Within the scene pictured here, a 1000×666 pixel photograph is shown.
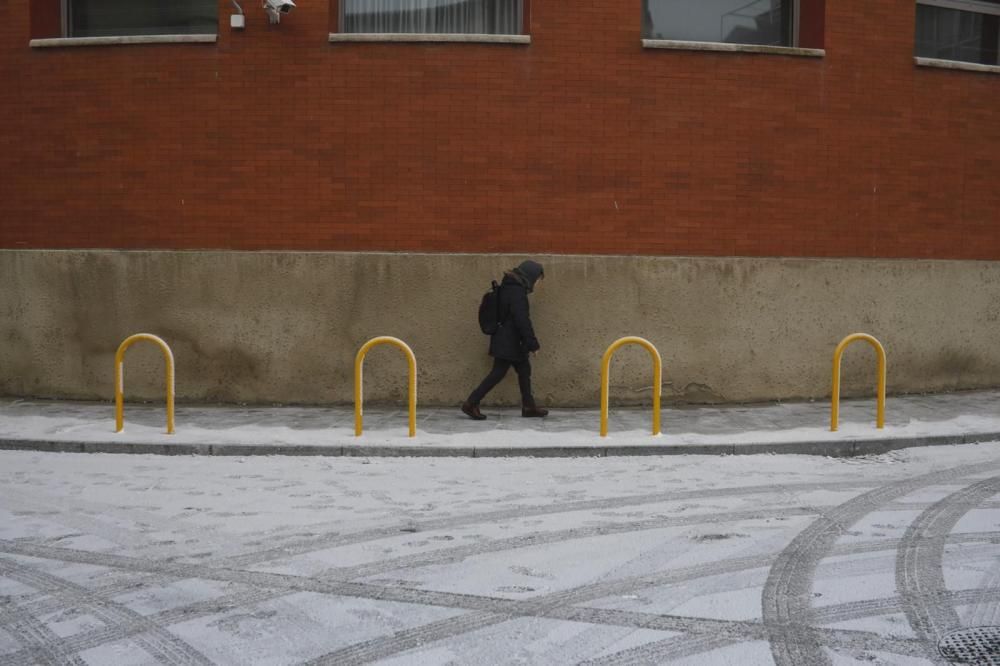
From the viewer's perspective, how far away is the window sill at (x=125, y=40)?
441 inches

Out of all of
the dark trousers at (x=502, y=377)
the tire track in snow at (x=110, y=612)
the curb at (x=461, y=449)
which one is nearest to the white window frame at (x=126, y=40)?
the curb at (x=461, y=449)

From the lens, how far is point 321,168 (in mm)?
11117

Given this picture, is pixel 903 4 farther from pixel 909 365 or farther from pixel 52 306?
pixel 52 306

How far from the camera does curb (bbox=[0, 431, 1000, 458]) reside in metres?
8.54

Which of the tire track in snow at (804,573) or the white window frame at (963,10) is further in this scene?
the white window frame at (963,10)

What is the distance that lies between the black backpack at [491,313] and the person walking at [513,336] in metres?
0.04

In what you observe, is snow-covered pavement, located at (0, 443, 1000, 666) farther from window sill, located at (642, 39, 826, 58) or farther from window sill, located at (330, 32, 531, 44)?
window sill, located at (642, 39, 826, 58)

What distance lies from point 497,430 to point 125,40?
671 centimetres

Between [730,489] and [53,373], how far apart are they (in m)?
8.66

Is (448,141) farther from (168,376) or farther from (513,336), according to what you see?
(168,376)

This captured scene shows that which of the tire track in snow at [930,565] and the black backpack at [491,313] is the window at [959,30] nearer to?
the black backpack at [491,313]

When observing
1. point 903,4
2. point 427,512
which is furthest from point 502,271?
point 903,4

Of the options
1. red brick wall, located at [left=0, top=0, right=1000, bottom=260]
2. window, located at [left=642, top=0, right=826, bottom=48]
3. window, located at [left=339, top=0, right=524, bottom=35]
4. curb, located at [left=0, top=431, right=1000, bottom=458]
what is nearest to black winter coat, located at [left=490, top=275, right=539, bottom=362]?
red brick wall, located at [left=0, top=0, right=1000, bottom=260]

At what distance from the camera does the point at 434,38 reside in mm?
10961
